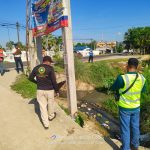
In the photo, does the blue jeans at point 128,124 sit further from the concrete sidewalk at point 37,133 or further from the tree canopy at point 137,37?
the tree canopy at point 137,37

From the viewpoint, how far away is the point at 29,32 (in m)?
13.8

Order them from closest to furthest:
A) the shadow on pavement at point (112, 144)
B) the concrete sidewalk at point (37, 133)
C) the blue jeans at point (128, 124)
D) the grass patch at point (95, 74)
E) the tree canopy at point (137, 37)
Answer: the blue jeans at point (128, 124) → the shadow on pavement at point (112, 144) → the concrete sidewalk at point (37, 133) → the grass patch at point (95, 74) → the tree canopy at point (137, 37)

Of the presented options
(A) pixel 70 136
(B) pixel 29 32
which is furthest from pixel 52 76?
(B) pixel 29 32

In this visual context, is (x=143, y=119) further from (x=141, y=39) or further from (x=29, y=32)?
(x=141, y=39)

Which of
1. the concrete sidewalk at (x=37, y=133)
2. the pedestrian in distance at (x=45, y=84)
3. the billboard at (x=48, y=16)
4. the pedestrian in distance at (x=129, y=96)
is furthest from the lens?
the billboard at (x=48, y=16)

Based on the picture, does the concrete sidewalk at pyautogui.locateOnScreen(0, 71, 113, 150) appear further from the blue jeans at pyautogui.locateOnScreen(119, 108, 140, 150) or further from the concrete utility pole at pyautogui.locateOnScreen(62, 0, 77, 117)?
the blue jeans at pyautogui.locateOnScreen(119, 108, 140, 150)

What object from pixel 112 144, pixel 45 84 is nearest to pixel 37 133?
pixel 45 84

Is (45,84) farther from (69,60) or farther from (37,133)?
(69,60)

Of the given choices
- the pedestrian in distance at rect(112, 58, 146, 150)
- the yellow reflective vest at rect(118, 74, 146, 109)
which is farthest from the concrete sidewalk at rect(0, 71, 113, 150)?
the yellow reflective vest at rect(118, 74, 146, 109)

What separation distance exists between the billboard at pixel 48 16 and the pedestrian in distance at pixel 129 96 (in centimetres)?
329

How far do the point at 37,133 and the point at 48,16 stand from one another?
4.23m

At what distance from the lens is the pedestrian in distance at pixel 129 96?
5.06 m

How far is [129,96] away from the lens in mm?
5148

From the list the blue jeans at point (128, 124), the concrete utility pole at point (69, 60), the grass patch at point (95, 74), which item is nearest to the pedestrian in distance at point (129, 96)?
the blue jeans at point (128, 124)
